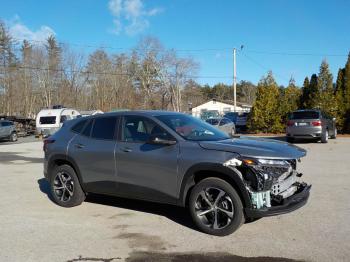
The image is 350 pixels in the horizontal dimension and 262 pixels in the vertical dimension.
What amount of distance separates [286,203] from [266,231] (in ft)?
1.77

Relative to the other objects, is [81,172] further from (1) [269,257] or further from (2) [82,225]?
(1) [269,257]

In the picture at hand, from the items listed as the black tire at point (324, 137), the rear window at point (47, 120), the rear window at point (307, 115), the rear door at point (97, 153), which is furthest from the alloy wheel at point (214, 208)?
the rear window at point (47, 120)

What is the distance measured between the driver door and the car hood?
613mm

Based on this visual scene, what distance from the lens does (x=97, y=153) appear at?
706cm

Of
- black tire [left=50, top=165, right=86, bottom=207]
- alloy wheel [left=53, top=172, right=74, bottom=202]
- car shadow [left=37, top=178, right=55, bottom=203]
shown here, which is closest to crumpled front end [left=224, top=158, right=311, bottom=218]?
black tire [left=50, top=165, right=86, bottom=207]

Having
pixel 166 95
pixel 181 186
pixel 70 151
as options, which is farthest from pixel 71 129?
pixel 166 95

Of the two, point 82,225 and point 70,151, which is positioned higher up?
point 70,151

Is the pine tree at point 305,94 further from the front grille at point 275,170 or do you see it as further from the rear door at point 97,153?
the front grille at point 275,170

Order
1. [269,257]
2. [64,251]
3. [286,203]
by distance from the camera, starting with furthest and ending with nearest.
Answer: [286,203] < [64,251] < [269,257]

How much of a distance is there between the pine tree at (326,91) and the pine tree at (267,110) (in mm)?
3302

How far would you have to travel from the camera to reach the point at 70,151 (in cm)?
750

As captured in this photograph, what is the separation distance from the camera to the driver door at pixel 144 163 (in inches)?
243

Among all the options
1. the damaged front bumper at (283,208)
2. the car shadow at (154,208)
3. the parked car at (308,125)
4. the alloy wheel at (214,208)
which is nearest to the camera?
the damaged front bumper at (283,208)

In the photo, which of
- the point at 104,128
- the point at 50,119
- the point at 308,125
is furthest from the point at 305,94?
the point at 104,128
